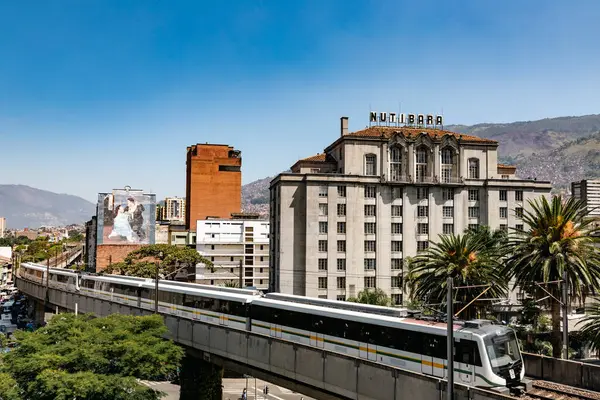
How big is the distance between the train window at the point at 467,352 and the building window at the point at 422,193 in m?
62.3

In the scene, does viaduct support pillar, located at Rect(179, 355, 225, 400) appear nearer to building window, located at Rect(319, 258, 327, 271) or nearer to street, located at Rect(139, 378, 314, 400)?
street, located at Rect(139, 378, 314, 400)

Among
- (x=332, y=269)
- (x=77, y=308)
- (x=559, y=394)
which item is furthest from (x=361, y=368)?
(x=332, y=269)

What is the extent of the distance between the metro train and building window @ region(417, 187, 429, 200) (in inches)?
1862

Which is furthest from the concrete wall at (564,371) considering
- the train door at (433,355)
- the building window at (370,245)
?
the building window at (370,245)

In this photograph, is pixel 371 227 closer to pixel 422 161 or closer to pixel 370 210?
pixel 370 210

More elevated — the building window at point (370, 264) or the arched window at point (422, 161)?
the arched window at point (422, 161)

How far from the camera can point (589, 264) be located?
111 ft

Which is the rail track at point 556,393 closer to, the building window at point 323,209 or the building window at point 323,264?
the building window at point 323,264

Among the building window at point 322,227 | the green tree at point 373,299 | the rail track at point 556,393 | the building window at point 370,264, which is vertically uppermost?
the building window at point 322,227

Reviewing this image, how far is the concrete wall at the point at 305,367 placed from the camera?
874 inches

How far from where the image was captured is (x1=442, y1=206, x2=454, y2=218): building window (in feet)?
285

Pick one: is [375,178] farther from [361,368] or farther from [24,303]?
[24,303]

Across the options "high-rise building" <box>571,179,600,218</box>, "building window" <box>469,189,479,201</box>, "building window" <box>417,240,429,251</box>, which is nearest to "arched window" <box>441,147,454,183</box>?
"building window" <box>469,189,479,201</box>

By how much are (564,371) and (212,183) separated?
133 meters
